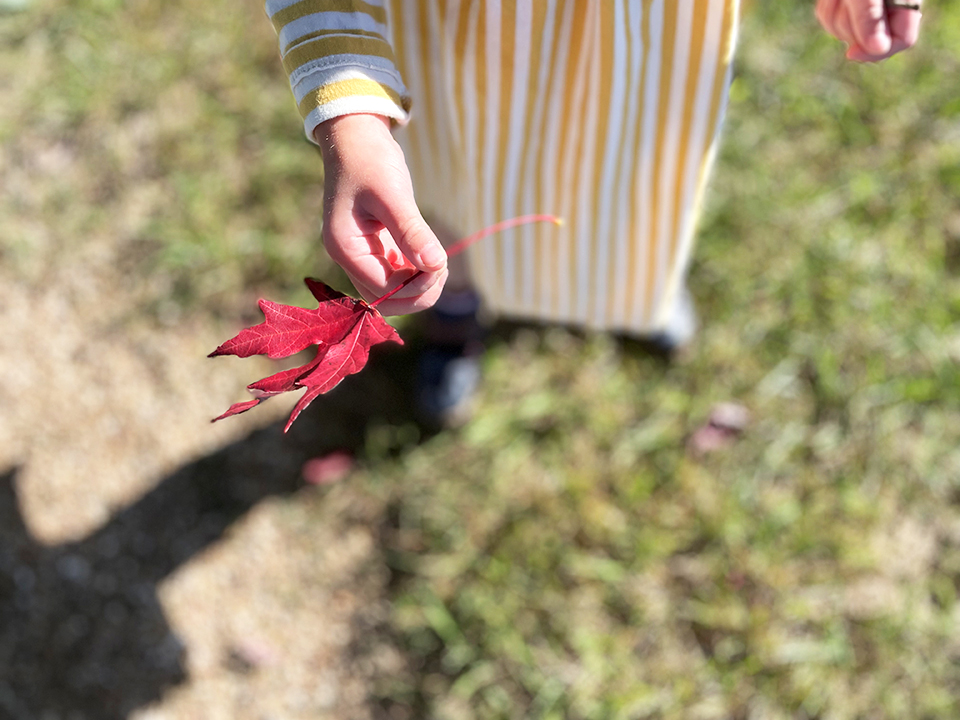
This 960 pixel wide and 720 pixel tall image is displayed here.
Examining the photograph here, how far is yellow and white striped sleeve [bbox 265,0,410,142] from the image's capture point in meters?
0.95

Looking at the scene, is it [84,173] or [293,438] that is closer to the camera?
[293,438]

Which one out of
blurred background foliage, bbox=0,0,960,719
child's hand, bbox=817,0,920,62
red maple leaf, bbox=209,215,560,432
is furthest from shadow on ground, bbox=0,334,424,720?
child's hand, bbox=817,0,920,62

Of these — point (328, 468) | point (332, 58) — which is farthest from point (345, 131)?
point (328, 468)

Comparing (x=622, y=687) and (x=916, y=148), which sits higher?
(x=916, y=148)

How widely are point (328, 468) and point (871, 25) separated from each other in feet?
5.08

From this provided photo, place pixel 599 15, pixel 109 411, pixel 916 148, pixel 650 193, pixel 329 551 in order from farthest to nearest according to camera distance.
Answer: pixel 916 148, pixel 109 411, pixel 329 551, pixel 650 193, pixel 599 15

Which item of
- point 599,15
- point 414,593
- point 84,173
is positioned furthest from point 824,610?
point 84,173

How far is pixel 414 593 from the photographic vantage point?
76.5 inches

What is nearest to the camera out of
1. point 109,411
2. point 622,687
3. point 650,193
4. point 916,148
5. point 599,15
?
point 599,15

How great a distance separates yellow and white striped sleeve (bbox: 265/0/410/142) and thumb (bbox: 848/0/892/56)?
2.22 feet

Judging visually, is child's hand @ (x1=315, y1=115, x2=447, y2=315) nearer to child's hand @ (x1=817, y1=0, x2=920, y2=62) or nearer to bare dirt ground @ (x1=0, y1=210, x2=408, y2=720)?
child's hand @ (x1=817, y1=0, x2=920, y2=62)

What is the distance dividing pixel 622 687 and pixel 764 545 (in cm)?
50

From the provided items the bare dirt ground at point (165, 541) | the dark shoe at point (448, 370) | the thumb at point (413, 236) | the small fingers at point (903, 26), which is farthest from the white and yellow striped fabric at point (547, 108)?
the bare dirt ground at point (165, 541)

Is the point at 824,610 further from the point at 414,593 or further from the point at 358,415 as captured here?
the point at 358,415
